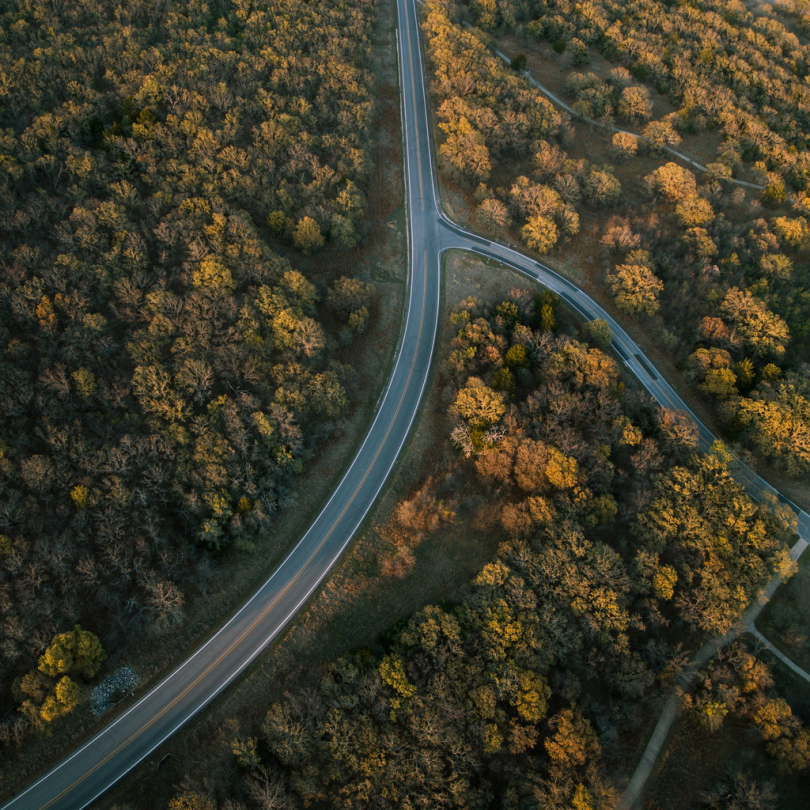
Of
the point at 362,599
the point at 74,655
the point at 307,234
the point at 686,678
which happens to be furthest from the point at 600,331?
the point at 74,655

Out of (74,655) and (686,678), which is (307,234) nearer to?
(74,655)

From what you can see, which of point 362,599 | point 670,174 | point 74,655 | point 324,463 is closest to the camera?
point 74,655

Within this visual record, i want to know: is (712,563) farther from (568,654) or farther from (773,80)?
(773,80)

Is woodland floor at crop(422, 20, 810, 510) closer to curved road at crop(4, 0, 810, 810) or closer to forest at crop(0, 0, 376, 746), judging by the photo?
curved road at crop(4, 0, 810, 810)

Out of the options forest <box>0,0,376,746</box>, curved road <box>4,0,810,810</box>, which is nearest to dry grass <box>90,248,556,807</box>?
curved road <box>4,0,810,810</box>

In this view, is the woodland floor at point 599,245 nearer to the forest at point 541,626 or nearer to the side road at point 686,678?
the forest at point 541,626

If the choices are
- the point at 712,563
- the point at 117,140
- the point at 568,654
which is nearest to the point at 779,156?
the point at 712,563

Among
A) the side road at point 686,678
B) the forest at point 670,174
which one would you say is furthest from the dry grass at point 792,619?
the forest at point 670,174
